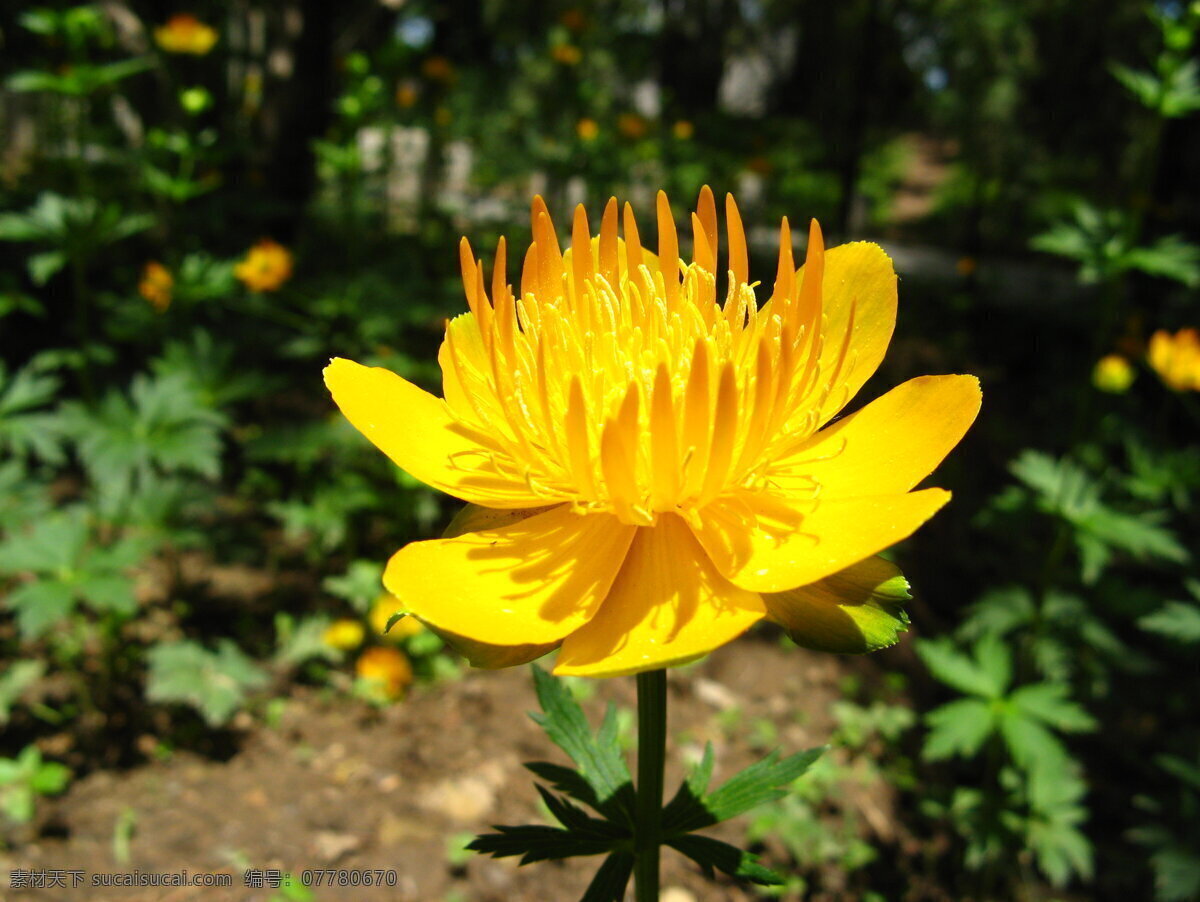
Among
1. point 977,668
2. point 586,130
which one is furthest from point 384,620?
point 586,130

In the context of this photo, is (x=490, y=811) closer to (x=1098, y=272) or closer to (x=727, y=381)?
(x=727, y=381)

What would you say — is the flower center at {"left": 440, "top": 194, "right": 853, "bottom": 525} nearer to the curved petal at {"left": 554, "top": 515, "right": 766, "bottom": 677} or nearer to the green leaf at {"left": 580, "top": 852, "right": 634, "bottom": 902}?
the curved petal at {"left": 554, "top": 515, "right": 766, "bottom": 677}

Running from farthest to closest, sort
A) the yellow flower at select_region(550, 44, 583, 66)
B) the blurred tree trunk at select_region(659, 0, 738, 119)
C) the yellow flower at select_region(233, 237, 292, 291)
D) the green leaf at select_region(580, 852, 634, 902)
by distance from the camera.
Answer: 1. the blurred tree trunk at select_region(659, 0, 738, 119)
2. the yellow flower at select_region(550, 44, 583, 66)
3. the yellow flower at select_region(233, 237, 292, 291)
4. the green leaf at select_region(580, 852, 634, 902)

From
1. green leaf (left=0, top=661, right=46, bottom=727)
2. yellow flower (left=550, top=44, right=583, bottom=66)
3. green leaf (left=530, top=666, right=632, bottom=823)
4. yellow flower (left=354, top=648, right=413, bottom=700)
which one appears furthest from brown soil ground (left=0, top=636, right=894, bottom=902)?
yellow flower (left=550, top=44, right=583, bottom=66)

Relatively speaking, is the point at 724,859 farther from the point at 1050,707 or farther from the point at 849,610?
the point at 1050,707

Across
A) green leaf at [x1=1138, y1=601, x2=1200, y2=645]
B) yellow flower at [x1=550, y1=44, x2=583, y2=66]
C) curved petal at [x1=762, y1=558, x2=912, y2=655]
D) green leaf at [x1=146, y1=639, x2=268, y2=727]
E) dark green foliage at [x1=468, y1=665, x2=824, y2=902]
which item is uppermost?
yellow flower at [x1=550, y1=44, x2=583, y2=66]

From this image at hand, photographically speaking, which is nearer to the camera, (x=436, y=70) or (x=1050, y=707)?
(x=1050, y=707)
